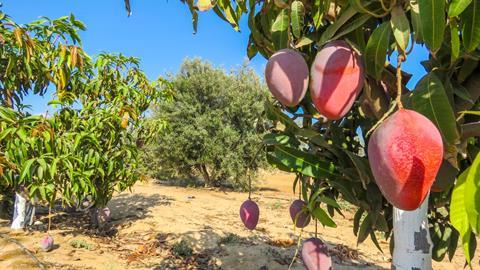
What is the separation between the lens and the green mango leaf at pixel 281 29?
Result: 3.37 ft

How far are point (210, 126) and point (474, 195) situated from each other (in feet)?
40.3

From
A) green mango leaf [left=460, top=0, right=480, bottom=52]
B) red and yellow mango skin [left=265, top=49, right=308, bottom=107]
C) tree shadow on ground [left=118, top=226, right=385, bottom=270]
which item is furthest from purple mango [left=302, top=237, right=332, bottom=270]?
tree shadow on ground [left=118, top=226, right=385, bottom=270]

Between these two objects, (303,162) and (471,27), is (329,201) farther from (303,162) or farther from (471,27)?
(471,27)

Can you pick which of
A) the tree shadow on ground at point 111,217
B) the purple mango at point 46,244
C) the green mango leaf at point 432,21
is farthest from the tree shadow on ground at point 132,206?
the green mango leaf at point 432,21

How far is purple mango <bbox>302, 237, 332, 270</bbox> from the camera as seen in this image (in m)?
1.50

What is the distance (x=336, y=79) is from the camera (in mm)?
792

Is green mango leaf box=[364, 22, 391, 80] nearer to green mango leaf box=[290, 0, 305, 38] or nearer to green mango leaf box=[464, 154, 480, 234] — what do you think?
green mango leaf box=[290, 0, 305, 38]

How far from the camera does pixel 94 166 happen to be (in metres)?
4.70

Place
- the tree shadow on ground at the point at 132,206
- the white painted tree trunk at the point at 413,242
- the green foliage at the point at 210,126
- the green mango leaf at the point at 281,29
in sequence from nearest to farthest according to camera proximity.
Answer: the green mango leaf at the point at 281,29
the white painted tree trunk at the point at 413,242
the tree shadow on ground at the point at 132,206
the green foliage at the point at 210,126

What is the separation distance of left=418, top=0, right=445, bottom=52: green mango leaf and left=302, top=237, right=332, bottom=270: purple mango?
1.05 meters

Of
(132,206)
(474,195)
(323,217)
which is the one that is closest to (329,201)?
(323,217)

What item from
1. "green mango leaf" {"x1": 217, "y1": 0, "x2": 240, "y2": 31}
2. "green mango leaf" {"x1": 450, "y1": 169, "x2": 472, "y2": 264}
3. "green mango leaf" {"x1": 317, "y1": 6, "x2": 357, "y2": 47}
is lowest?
"green mango leaf" {"x1": 450, "y1": 169, "x2": 472, "y2": 264}

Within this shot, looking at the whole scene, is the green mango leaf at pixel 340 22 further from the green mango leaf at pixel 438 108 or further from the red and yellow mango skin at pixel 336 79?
the green mango leaf at pixel 438 108

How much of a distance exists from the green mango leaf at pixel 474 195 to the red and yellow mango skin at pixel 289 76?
463 mm
